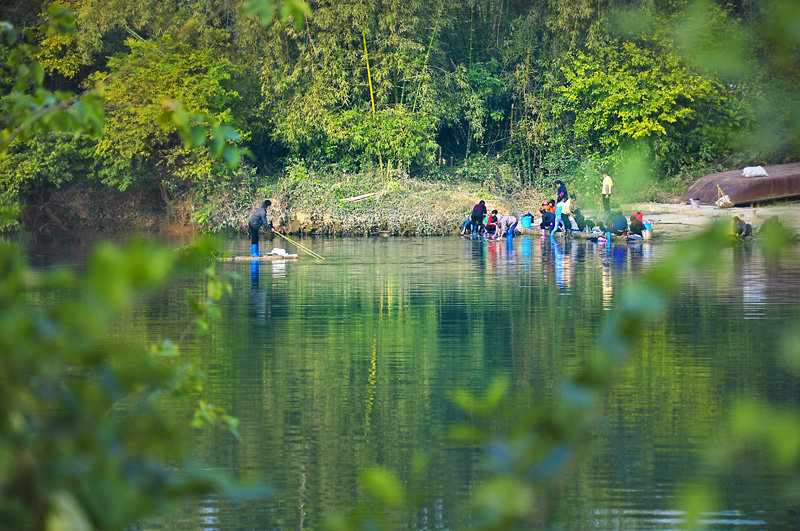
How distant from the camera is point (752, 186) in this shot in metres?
32.2

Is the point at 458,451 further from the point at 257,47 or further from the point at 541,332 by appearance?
the point at 257,47

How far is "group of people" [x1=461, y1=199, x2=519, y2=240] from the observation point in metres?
32.5

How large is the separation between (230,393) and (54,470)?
784cm

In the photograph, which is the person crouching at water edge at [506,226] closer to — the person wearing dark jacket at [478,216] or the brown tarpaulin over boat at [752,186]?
the person wearing dark jacket at [478,216]

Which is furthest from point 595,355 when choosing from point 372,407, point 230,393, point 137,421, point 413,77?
point 413,77

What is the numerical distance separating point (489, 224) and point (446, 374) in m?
22.7

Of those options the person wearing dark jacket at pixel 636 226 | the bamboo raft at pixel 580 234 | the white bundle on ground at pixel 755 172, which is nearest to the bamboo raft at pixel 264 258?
the person wearing dark jacket at pixel 636 226

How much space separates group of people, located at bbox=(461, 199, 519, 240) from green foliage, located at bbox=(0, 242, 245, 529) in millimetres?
30483

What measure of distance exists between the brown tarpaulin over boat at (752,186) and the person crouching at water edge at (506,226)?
6.08m

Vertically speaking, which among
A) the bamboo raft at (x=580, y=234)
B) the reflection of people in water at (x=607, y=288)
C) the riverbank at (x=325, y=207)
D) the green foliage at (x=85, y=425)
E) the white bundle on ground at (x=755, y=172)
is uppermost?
the white bundle on ground at (x=755, y=172)

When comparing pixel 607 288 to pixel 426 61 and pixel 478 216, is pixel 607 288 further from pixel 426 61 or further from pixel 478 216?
pixel 426 61

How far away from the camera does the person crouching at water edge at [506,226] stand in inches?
1276

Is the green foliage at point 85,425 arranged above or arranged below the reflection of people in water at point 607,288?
above

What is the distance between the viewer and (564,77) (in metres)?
41.3
